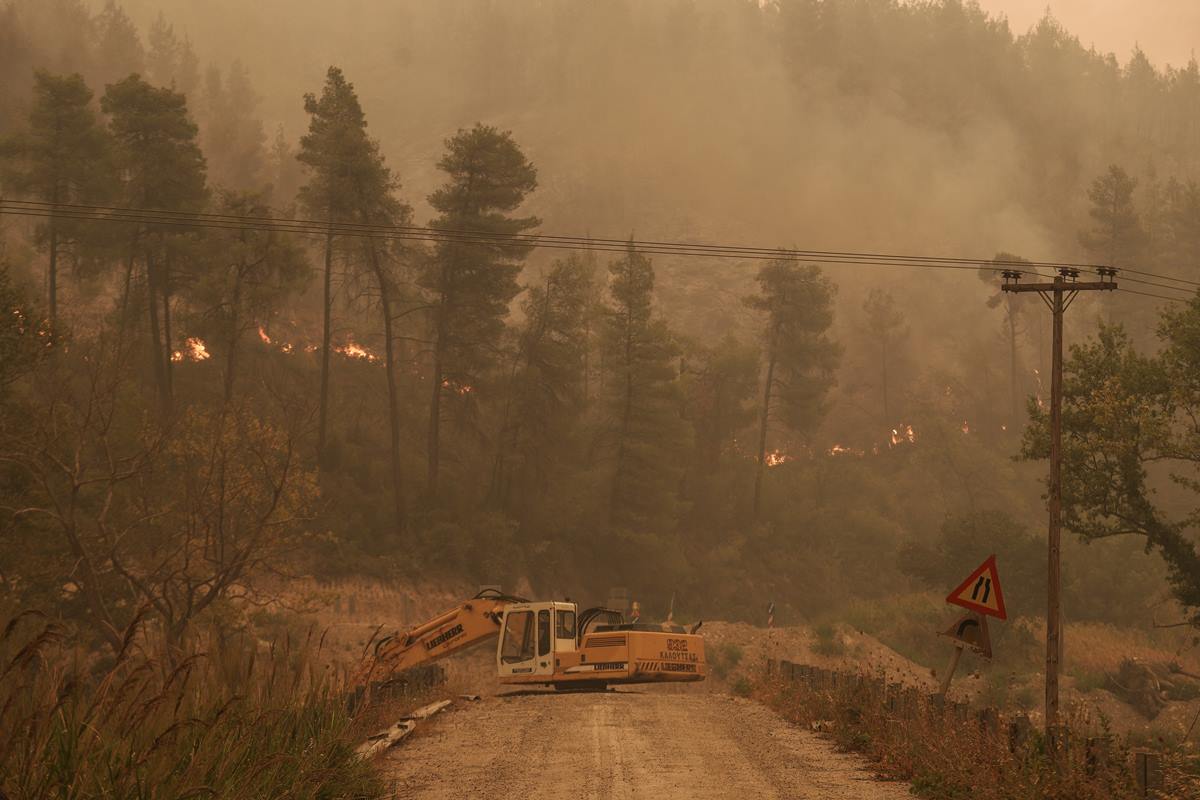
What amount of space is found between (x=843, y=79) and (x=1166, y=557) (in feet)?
519

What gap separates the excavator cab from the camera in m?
32.3

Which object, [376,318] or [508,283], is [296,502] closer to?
[508,283]

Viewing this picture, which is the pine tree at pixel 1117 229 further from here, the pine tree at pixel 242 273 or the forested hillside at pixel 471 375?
the pine tree at pixel 242 273

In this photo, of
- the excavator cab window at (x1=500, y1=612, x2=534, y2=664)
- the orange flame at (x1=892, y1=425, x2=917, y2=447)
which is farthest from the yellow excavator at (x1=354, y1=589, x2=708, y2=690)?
the orange flame at (x1=892, y1=425, x2=917, y2=447)

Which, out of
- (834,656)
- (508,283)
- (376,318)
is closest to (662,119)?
(376,318)

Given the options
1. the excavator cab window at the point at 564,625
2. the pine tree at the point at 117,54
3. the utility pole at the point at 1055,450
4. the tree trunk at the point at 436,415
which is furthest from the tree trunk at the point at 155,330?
the pine tree at the point at 117,54

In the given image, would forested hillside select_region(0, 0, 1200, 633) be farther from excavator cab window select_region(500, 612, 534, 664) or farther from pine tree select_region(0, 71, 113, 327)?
excavator cab window select_region(500, 612, 534, 664)

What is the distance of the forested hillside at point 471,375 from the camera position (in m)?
38.7

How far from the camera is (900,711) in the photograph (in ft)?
62.8

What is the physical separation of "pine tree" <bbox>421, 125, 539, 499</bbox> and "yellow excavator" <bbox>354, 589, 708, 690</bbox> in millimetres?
32453

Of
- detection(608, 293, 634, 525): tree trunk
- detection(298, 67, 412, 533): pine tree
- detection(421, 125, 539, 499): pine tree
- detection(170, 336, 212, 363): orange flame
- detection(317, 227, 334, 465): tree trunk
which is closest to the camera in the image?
detection(317, 227, 334, 465): tree trunk

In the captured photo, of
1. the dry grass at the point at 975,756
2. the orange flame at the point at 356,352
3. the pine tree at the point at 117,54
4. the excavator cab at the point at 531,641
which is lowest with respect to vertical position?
the excavator cab at the point at 531,641

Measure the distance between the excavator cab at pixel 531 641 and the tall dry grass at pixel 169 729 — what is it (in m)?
15.7

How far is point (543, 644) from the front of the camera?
107 feet
